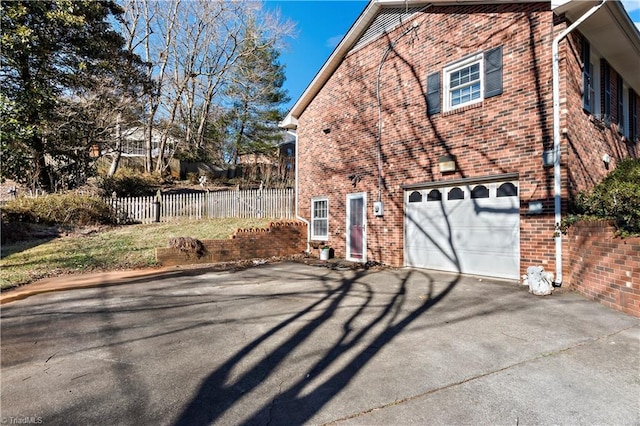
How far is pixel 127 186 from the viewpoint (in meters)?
16.6

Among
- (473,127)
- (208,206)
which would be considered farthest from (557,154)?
(208,206)

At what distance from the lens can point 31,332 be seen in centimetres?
450

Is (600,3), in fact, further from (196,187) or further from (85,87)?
(196,187)

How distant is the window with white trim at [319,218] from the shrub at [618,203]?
23.6ft

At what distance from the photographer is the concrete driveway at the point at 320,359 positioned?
267 centimetres

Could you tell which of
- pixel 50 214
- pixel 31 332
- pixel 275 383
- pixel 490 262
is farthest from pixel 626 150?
pixel 50 214

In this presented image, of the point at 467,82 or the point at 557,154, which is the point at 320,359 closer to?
the point at 557,154

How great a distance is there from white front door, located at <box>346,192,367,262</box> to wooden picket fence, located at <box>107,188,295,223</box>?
3454 millimetres

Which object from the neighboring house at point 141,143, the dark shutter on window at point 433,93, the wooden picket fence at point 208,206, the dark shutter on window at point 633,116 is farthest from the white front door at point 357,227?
the neighboring house at point 141,143

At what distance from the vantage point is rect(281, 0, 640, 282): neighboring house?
6.59 metres

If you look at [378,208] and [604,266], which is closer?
[604,266]

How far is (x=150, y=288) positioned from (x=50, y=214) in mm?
7598

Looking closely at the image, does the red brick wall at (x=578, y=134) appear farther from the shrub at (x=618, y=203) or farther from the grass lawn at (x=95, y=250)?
the grass lawn at (x=95, y=250)

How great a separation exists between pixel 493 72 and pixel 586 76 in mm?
1901
